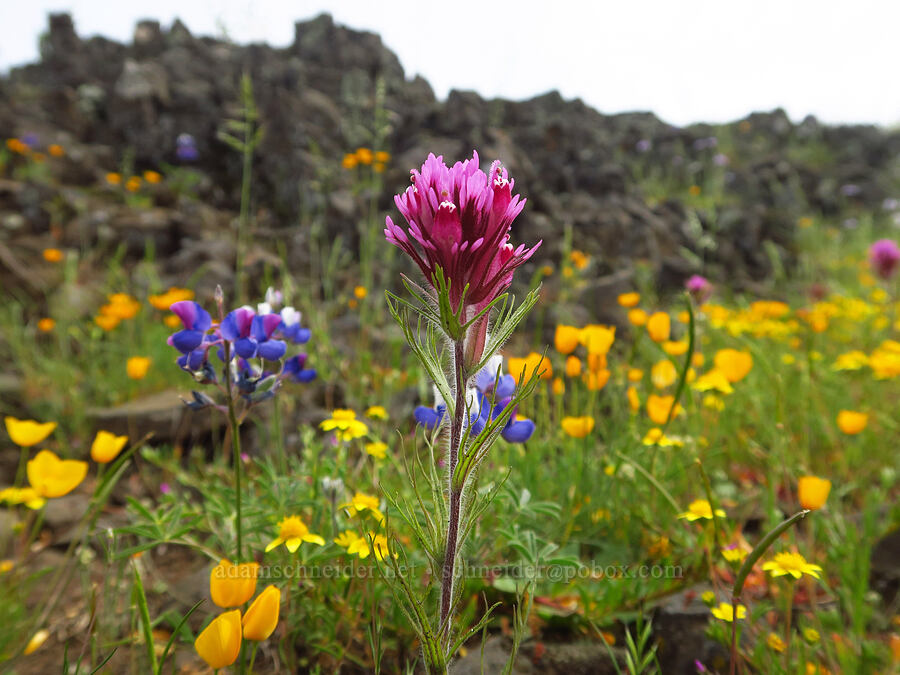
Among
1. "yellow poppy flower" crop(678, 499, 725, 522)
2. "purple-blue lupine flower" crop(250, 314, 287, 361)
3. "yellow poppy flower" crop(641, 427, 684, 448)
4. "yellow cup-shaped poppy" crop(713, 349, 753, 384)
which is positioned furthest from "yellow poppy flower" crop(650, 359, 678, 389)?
"purple-blue lupine flower" crop(250, 314, 287, 361)

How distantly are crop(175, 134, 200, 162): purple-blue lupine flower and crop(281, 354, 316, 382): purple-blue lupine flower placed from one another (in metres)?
7.20

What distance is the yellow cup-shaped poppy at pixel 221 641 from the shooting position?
2.78 ft

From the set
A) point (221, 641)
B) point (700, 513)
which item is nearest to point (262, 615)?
point (221, 641)

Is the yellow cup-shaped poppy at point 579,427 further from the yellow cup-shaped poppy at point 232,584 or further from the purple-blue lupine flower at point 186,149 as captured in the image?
the purple-blue lupine flower at point 186,149

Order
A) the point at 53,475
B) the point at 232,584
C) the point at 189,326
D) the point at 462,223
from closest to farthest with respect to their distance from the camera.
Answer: the point at 462,223
the point at 232,584
the point at 189,326
the point at 53,475

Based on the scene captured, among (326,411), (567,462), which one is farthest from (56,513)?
(567,462)

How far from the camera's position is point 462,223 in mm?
838

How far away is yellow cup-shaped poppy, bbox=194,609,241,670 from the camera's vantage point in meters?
0.85

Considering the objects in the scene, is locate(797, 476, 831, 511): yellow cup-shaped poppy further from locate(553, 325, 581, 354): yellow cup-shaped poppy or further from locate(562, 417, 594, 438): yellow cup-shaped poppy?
locate(553, 325, 581, 354): yellow cup-shaped poppy

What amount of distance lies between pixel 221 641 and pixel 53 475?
927 mm

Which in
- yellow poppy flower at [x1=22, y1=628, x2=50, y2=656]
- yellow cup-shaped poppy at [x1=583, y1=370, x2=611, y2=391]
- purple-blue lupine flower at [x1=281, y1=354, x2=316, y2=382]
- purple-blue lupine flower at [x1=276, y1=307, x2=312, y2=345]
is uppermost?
purple-blue lupine flower at [x1=276, y1=307, x2=312, y2=345]

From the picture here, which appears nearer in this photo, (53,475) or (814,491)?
(814,491)

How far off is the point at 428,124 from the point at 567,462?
7292 mm

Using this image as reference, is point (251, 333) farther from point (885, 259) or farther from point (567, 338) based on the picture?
point (885, 259)
